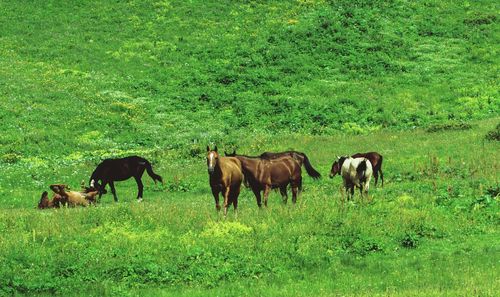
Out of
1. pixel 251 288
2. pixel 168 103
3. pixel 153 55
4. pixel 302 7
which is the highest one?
pixel 302 7

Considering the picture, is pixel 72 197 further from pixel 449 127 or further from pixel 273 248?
pixel 449 127

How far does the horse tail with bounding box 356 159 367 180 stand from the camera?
76.5ft

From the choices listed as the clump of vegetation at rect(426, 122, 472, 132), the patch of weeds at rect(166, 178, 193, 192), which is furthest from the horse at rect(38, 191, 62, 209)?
the clump of vegetation at rect(426, 122, 472, 132)

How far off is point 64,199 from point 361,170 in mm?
11791

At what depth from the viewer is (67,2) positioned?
75375mm

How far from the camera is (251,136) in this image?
45625mm

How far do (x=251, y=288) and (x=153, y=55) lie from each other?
2015 inches

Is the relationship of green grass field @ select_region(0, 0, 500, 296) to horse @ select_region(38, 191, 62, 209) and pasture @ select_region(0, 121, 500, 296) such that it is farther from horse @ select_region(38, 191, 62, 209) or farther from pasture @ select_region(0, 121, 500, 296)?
horse @ select_region(38, 191, 62, 209)

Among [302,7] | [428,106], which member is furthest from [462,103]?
[302,7]

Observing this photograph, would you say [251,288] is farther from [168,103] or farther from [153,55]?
[153,55]

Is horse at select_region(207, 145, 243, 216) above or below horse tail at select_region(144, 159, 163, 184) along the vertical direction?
above

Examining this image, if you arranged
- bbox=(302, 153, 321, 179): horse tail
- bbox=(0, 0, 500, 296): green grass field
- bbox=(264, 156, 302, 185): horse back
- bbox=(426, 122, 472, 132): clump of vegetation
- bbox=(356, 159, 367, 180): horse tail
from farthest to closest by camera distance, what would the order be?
bbox=(426, 122, 472, 132): clump of vegetation
bbox=(302, 153, 321, 179): horse tail
bbox=(356, 159, 367, 180): horse tail
bbox=(264, 156, 302, 185): horse back
bbox=(0, 0, 500, 296): green grass field

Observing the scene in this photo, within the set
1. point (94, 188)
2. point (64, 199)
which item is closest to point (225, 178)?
point (64, 199)

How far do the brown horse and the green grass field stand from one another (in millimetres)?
967
